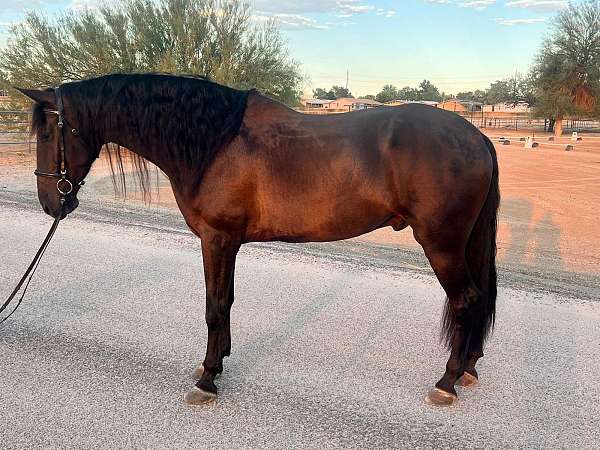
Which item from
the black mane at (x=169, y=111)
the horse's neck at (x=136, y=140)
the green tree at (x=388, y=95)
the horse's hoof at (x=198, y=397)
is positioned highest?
the green tree at (x=388, y=95)

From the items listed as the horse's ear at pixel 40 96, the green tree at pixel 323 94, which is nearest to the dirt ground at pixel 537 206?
the horse's ear at pixel 40 96

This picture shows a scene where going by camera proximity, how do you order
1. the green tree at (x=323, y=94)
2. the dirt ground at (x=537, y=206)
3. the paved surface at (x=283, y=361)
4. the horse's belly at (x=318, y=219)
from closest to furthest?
1. the paved surface at (x=283, y=361)
2. the horse's belly at (x=318, y=219)
3. the dirt ground at (x=537, y=206)
4. the green tree at (x=323, y=94)

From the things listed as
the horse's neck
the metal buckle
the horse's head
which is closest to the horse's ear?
the horse's head

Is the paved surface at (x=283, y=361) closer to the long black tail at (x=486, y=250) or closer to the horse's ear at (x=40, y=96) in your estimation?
the long black tail at (x=486, y=250)

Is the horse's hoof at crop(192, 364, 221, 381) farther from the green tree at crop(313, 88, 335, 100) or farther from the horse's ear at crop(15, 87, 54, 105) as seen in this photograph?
the green tree at crop(313, 88, 335, 100)

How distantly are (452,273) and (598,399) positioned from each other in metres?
1.10

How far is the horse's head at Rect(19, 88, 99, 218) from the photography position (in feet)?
9.40

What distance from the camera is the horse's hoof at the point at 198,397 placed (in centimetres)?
281

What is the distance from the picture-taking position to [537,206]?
34.7ft

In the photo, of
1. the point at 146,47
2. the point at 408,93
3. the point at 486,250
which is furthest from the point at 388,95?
the point at 486,250

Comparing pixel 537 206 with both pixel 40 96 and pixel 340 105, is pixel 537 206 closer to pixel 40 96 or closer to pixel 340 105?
pixel 40 96

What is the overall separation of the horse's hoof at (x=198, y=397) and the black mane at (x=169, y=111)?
1.23 meters

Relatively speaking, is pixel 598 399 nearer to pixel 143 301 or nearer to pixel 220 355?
pixel 220 355

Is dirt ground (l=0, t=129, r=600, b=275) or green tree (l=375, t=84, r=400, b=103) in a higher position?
green tree (l=375, t=84, r=400, b=103)
